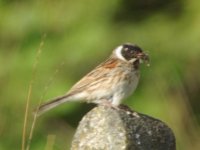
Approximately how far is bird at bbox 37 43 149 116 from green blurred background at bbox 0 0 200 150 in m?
2.70

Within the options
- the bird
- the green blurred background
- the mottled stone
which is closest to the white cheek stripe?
the bird

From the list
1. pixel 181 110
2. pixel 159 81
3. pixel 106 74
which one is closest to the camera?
pixel 106 74

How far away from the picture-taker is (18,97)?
1148 cm

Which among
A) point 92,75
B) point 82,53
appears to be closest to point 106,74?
point 92,75

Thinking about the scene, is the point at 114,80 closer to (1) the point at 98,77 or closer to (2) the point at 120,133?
(1) the point at 98,77

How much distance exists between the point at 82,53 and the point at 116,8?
756mm

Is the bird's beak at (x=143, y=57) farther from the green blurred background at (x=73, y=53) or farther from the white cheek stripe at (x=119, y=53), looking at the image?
the green blurred background at (x=73, y=53)

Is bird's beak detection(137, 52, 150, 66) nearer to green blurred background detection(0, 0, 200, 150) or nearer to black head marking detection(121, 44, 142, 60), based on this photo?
black head marking detection(121, 44, 142, 60)

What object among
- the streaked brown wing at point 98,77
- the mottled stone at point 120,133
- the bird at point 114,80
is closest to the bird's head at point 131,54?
the bird at point 114,80

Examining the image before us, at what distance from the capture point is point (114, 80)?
26.3 feet

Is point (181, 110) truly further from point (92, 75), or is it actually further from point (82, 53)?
point (92, 75)

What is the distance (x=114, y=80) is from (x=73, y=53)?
10.9 feet

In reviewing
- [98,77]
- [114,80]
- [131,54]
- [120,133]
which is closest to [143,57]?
[131,54]

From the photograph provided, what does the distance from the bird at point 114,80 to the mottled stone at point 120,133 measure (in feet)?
6.30
